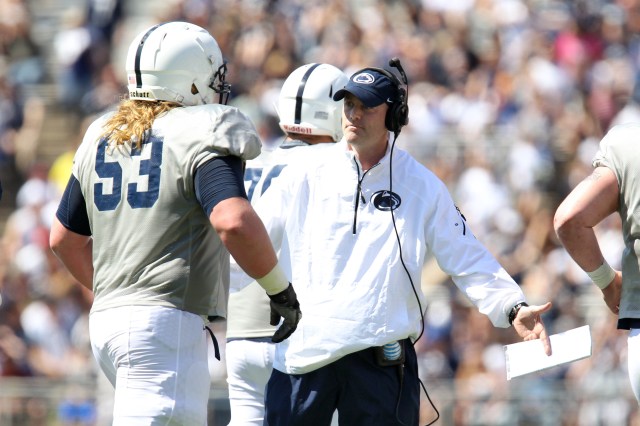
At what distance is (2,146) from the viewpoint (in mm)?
14703

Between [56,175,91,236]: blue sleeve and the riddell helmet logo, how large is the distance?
1208mm

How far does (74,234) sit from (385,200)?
4.21 feet

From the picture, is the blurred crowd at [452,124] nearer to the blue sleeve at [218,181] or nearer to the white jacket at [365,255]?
the white jacket at [365,255]

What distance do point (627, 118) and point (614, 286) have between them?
900 centimetres

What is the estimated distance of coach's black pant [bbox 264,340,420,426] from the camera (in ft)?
18.0

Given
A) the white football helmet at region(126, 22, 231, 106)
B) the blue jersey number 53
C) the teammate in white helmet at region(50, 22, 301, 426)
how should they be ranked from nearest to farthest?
the teammate in white helmet at region(50, 22, 301, 426) → the blue jersey number 53 → the white football helmet at region(126, 22, 231, 106)

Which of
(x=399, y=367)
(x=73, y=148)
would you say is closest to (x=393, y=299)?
(x=399, y=367)

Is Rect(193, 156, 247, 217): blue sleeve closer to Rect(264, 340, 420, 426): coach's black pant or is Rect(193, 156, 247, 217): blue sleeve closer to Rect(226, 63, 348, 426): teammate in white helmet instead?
Rect(264, 340, 420, 426): coach's black pant

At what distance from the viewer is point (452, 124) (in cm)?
1448

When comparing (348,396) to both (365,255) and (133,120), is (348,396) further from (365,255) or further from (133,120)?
(133,120)

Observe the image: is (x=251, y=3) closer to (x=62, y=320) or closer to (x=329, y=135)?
(x=62, y=320)

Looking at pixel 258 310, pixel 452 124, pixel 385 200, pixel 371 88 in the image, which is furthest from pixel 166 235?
pixel 452 124

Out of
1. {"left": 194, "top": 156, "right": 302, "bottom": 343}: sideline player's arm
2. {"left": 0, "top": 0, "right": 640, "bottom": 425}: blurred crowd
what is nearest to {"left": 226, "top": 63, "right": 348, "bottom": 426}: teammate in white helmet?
{"left": 194, "top": 156, "right": 302, "bottom": 343}: sideline player's arm

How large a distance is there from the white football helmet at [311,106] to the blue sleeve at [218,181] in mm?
1962
